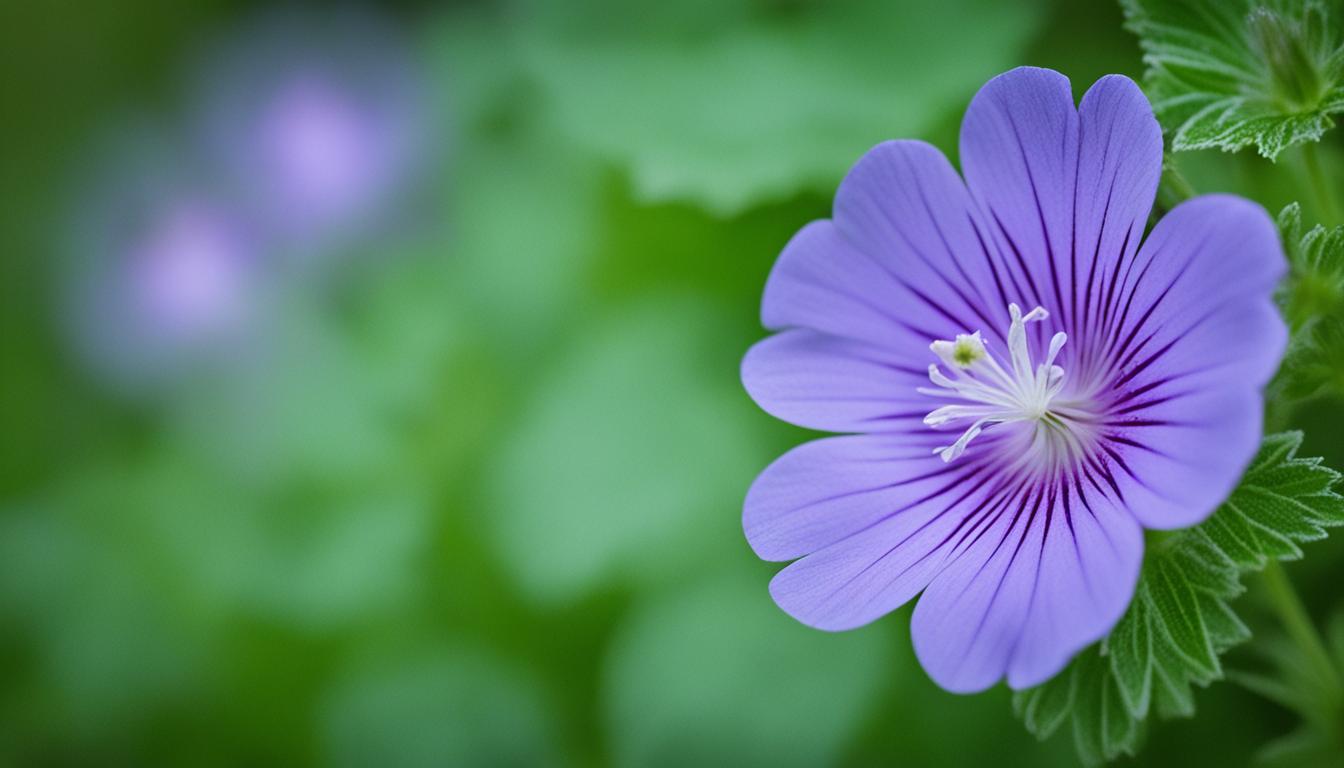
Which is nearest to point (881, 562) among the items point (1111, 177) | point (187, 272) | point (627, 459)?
point (1111, 177)

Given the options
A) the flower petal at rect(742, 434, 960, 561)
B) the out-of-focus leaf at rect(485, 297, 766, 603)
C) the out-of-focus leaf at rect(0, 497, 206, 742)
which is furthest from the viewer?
the out-of-focus leaf at rect(0, 497, 206, 742)

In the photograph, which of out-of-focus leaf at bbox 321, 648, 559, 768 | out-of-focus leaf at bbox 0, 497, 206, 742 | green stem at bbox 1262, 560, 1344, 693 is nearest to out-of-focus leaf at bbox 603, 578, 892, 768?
out-of-focus leaf at bbox 321, 648, 559, 768

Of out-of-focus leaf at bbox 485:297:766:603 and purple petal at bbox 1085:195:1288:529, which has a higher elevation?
out-of-focus leaf at bbox 485:297:766:603

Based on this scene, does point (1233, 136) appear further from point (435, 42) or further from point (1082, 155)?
point (435, 42)

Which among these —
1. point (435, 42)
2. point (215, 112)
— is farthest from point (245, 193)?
point (435, 42)

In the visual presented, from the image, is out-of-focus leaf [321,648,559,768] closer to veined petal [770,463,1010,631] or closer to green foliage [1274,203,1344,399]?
veined petal [770,463,1010,631]

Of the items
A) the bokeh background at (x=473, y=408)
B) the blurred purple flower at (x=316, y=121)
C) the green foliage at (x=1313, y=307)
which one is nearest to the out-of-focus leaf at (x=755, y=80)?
the bokeh background at (x=473, y=408)

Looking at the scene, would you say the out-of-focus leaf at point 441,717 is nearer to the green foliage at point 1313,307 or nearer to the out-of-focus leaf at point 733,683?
the out-of-focus leaf at point 733,683
